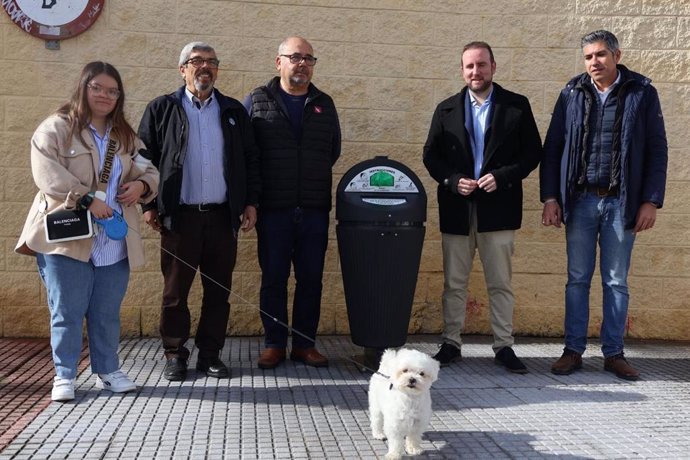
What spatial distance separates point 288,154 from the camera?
502 cm

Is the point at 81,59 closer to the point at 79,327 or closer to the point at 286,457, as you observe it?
the point at 79,327

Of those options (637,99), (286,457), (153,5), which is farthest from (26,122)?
(637,99)

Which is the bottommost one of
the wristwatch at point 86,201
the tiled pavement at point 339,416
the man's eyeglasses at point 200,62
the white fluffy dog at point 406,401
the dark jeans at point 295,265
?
the tiled pavement at point 339,416

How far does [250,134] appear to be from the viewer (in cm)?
495

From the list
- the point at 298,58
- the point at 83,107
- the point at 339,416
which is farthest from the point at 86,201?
the point at 339,416

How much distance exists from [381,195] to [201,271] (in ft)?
4.23

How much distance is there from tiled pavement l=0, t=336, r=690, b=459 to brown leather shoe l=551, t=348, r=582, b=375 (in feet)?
0.25

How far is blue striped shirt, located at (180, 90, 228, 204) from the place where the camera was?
4793 millimetres

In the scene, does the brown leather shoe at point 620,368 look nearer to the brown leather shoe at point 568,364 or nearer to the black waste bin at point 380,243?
the brown leather shoe at point 568,364

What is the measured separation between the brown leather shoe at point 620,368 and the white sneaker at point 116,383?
121 inches

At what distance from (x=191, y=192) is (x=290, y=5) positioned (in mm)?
2076

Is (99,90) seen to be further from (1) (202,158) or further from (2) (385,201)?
(2) (385,201)

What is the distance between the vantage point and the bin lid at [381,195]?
480 cm

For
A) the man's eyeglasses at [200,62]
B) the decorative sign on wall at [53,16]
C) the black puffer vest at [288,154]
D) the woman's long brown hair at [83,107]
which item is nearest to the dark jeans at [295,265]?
the black puffer vest at [288,154]
